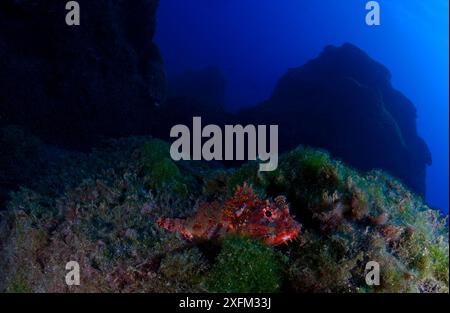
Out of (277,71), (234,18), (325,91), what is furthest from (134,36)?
(234,18)

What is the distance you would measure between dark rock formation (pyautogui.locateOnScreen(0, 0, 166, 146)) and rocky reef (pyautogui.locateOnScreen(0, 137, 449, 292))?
19.2 ft

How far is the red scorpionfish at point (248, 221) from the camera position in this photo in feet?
12.5

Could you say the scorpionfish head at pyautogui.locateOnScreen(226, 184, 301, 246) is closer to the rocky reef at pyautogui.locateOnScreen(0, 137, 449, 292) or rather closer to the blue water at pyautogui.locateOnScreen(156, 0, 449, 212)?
the rocky reef at pyautogui.locateOnScreen(0, 137, 449, 292)

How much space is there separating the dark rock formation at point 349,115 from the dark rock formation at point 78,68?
701 cm

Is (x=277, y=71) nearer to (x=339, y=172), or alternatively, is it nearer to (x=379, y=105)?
(x=379, y=105)

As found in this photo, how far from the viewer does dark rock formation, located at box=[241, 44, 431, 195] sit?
1891 centimetres

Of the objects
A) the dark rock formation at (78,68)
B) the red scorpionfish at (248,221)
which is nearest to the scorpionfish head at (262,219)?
the red scorpionfish at (248,221)

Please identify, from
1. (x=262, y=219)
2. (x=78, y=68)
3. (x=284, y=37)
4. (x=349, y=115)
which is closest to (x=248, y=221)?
(x=262, y=219)

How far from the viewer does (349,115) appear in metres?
20.0

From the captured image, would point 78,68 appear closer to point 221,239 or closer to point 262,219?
point 221,239

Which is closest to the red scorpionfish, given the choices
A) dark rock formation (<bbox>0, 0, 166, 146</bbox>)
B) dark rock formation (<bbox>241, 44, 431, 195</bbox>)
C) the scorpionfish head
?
the scorpionfish head

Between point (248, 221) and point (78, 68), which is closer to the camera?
point (248, 221)

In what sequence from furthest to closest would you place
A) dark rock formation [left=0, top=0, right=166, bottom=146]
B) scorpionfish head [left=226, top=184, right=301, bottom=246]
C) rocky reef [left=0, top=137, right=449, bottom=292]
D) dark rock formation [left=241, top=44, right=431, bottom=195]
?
dark rock formation [left=241, top=44, right=431, bottom=195], dark rock formation [left=0, top=0, right=166, bottom=146], scorpionfish head [left=226, top=184, right=301, bottom=246], rocky reef [left=0, top=137, right=449, bottom=292]

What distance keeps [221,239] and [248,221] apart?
37cm
